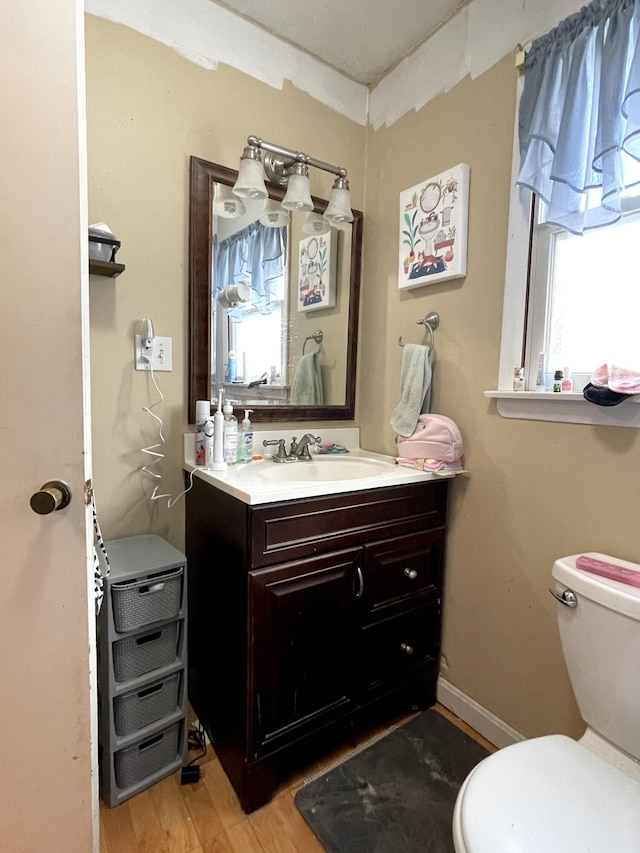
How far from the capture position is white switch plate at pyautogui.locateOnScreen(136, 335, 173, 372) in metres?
1.39

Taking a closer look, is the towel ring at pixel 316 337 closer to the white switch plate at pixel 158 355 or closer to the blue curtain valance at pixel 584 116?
the white switch plate at pixel 158 355

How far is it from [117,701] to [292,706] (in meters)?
0.48

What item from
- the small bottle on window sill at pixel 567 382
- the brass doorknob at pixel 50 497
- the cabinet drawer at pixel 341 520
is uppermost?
the small bottle on window sill at pixel 567 382

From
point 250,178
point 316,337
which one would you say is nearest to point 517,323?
point 316,337

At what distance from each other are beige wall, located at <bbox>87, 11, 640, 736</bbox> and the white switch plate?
24 mm

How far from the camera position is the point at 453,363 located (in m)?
1.52

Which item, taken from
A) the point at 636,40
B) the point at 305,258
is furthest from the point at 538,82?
the point at 305,258

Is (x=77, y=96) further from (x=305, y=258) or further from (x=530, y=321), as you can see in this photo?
(x=530, y=321)

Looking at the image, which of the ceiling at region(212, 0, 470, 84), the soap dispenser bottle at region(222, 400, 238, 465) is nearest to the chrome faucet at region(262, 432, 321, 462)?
the soap dispenser bottle at region(222, 400, 238, 465)

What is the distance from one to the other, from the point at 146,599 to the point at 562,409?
50.0 inches

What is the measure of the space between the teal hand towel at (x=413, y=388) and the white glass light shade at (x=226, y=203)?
0.78 meters

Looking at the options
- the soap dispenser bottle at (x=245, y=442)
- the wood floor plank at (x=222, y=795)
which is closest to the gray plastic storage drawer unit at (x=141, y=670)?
the wood floor plank at (x=222, y=795)

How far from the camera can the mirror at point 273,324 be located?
4.80 feet

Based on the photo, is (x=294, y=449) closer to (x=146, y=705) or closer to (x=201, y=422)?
(x=201, y=422)
